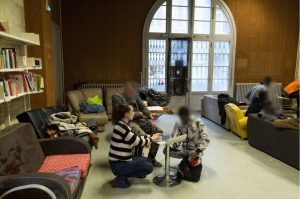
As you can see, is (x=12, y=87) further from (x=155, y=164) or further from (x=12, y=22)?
(x=155, y=164)

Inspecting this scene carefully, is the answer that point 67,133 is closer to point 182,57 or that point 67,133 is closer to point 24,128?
point 24,128

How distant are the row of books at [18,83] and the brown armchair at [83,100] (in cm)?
94

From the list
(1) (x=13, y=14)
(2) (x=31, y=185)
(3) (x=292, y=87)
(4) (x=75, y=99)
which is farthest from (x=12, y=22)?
(3) (x=292, y=87)

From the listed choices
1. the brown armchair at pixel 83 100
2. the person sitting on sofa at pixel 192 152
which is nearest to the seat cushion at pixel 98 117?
the brown armchair at pixel 83 100

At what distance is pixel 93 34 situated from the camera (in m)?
A: 5.57

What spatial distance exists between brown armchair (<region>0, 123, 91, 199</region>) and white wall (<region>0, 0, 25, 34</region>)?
1255 mm

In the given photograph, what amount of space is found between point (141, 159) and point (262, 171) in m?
1.50

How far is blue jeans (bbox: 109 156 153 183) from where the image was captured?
7.60 ft

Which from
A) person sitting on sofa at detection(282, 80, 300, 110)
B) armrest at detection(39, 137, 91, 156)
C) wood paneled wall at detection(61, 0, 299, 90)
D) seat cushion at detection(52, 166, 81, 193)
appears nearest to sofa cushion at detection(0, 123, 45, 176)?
armrest at detection(39, 137, 91, 156)

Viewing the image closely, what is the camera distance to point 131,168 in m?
2.33

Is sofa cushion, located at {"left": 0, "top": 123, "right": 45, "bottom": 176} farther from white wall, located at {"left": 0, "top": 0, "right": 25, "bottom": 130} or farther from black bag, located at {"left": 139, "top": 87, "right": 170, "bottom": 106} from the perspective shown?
black bag, located at {"left": 139, "top": 87, "right": 170, "bottom": 106}

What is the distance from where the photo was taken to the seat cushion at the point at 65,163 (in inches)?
83.4

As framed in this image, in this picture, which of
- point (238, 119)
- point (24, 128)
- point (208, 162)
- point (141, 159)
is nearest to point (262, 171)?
point (208, 162)

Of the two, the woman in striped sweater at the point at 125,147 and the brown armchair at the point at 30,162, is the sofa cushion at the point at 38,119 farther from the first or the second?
the woman in striped sweater at the point at 125,147
